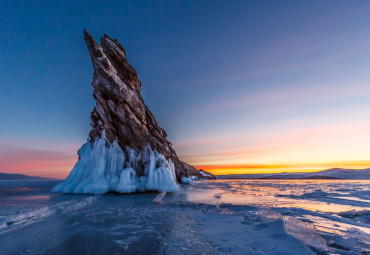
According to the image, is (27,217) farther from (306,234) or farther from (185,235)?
(306,234)

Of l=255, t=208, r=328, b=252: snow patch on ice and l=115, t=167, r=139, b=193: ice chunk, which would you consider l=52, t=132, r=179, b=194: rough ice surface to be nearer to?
l=115, t=167, r=139, b=193: ice chunk

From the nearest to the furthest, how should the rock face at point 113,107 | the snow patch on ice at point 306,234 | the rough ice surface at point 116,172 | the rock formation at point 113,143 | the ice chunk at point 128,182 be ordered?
the snow patch on ice at point 306,234
the ice chunk at point 128,182
the rough ice surface at point 116,172
the rock formation at point 113,143
the rock face at point 113,107

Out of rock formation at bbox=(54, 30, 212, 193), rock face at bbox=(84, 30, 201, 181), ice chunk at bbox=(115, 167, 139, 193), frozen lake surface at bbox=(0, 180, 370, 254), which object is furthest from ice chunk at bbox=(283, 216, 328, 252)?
rock face at bbox=(84, 30, 201, 181)

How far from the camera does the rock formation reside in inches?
749

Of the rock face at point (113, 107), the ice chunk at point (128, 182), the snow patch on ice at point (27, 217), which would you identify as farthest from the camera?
the rock face at point (113, 107)

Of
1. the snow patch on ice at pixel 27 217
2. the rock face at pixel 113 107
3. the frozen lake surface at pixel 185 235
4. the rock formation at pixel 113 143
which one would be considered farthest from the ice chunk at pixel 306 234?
the rock face at pixel 113 107

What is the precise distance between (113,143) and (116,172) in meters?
3.18

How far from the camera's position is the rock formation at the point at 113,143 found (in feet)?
62.4

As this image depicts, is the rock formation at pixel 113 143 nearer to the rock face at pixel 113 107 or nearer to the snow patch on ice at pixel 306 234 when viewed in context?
the rock face at pixel 113 107

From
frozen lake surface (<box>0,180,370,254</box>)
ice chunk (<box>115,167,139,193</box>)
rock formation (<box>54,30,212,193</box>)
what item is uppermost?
rock formation (<box>54,30,212,193</box>)

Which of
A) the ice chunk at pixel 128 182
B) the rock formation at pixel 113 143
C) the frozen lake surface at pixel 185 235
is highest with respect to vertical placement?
the rock formation at pixel 113 143

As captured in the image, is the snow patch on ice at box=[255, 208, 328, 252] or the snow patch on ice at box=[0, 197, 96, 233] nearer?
the snow patch on ice at box=[255, 208, 328, 252]

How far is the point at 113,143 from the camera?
2088 centimetres

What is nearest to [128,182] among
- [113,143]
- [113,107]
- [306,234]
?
[113,143]
